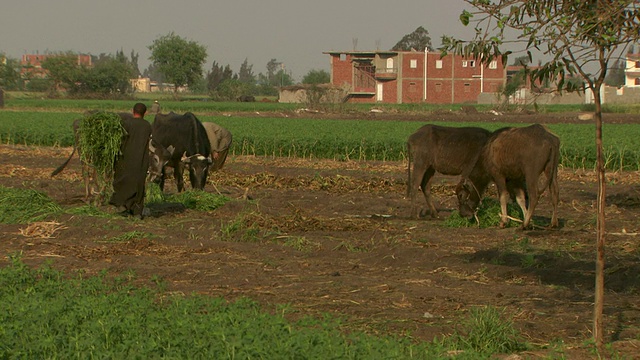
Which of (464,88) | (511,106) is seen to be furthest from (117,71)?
(511,106)

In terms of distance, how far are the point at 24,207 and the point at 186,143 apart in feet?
11.5

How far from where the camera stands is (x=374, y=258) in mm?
12312

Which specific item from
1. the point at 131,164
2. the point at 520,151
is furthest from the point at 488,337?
the point at 131,164

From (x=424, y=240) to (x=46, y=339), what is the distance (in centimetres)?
736

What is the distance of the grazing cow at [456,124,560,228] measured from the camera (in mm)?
14789

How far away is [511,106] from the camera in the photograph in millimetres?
58875

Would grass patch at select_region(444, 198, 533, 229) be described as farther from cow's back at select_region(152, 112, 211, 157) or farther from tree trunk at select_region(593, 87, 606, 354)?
tree trunk at select_region(593, 87, 606, 354)

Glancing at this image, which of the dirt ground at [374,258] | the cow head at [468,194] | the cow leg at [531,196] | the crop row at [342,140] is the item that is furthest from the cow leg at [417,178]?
the crop row at [342,140]

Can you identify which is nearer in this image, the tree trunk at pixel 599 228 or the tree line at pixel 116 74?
the tree trunk at pixel 599 228

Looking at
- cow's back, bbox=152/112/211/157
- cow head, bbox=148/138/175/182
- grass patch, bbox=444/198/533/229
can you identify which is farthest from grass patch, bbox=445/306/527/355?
cow head, bbox=148/138/175/182

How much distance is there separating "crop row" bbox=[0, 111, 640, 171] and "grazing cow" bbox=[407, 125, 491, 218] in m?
9.12

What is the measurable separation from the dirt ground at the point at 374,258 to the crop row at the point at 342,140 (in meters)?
6.50

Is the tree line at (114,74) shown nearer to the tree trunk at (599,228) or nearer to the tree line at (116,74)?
the tree line at (116,74)

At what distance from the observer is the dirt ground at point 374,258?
9.07m
